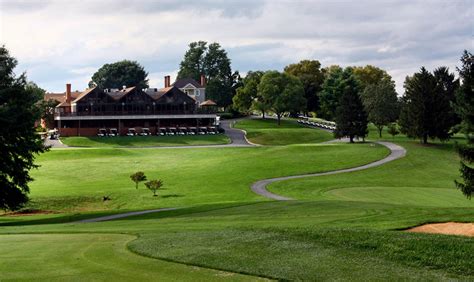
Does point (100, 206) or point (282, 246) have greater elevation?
point (282, 246)

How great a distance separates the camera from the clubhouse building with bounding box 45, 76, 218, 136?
111m

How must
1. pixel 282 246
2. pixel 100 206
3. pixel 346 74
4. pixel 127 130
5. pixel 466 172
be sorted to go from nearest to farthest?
1. pixel 282 246
2. pixel 466 172
3. pixel 100 206
4. pixel 127 130
5. pixel 346 74

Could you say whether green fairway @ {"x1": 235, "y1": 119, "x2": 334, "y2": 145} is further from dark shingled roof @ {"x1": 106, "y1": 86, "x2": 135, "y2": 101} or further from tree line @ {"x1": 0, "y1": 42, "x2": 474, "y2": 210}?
dark shingled roof @ {"x1": 106, "y1": 86, "x2": 135, "y2": 101}

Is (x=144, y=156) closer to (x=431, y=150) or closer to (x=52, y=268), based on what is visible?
(x=431, y=150)

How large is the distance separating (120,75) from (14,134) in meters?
140

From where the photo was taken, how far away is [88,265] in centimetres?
1403

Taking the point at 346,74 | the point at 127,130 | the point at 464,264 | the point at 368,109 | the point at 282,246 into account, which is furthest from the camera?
the point at 346,74

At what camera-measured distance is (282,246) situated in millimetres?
15344

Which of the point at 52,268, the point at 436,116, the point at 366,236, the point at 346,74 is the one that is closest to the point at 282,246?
the point at 366,236

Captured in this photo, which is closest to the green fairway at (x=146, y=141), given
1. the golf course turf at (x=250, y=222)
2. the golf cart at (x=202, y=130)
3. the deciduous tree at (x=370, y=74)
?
the golf cart at (x=202, y=130)

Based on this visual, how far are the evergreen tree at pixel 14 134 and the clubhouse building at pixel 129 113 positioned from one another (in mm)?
73620

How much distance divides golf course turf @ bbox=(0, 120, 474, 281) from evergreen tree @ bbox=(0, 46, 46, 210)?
65.5 inches

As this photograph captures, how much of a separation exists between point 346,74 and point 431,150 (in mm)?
56943

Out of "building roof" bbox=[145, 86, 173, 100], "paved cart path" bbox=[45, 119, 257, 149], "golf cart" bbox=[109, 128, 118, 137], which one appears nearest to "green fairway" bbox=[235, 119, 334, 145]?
"paved cart path" bbox=[45, 119, 257, 149]
